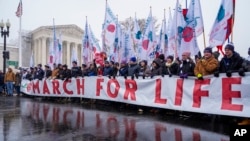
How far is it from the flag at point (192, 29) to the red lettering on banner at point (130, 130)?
11.4ft

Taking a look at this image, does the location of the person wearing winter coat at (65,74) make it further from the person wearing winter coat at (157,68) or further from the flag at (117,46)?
the person wearing winter coat at (157,68)

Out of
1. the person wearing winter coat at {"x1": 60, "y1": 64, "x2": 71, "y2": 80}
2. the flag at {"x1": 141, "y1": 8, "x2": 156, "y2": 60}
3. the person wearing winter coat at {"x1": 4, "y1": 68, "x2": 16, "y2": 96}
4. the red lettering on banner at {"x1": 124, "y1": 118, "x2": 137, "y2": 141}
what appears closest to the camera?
the red lettering on banner at {"x1": 124, "y1": 118, "x2": 137, "y2": 141}

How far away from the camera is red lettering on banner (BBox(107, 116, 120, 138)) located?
22.6 ft

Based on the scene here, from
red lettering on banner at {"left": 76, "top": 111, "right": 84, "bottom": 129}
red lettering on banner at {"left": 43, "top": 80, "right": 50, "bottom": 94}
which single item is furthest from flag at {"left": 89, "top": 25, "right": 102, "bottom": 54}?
red lettering on banner at {"left": 76, "top": 111, "right": 84, "bottom": 129}

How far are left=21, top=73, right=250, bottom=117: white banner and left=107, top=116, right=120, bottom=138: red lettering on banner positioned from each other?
1.62 m

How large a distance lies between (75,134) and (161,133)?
5.95ft

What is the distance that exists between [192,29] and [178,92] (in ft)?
9.58

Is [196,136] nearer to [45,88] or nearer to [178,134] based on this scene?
[178,134]

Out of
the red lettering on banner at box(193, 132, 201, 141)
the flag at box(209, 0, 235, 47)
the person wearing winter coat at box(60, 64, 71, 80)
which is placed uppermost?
the flag at box(209, 0, 235, 47)

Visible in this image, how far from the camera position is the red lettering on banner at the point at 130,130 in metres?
6.48

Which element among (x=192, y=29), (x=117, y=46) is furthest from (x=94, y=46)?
(x=192, y=29)

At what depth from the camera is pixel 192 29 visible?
36.5 feet

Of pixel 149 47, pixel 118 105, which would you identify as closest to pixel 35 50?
pixel 149 47

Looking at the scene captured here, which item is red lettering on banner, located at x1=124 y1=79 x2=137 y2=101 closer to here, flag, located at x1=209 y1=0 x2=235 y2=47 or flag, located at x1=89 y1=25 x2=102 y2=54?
flag, located at x1=209 y1=0 x2=235 y2=47
